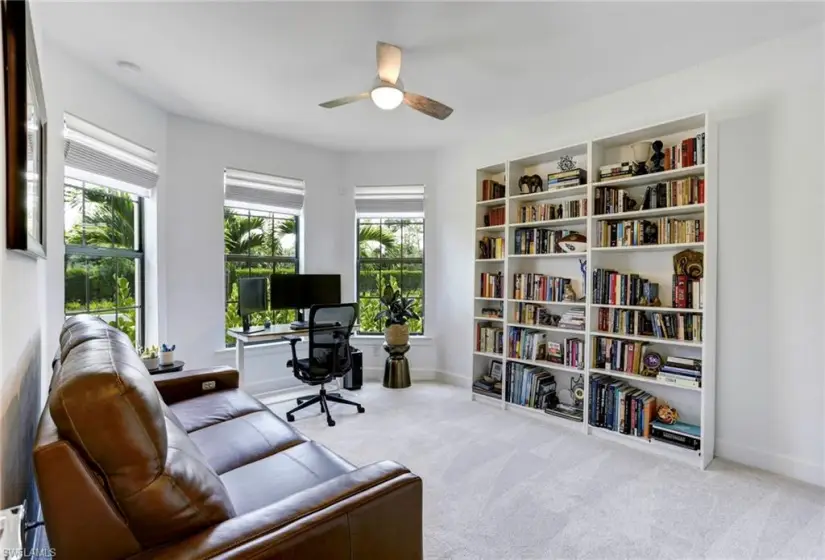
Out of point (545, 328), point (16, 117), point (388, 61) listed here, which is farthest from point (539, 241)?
point (16, 117)

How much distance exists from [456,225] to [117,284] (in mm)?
3167

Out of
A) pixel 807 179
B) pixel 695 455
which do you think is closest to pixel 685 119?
pixel 807 179

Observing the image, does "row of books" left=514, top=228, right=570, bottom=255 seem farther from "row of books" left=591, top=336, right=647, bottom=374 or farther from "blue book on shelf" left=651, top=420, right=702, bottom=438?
"blue book on shelf" left=651, top=420, right=702, bottom=438

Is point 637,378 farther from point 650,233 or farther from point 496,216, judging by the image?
point 496,216

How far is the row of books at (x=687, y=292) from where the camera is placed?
Result: 2758 mm

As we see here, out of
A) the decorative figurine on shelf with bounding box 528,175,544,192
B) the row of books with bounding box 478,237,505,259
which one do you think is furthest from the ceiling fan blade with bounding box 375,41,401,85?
the row of books with bounding box 478,237,505,259

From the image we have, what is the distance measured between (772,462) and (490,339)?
7.01 feet

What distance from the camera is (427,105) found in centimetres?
272

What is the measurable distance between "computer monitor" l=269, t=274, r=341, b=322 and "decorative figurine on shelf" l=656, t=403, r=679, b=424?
296 centimetres

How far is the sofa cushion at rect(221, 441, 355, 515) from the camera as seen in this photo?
1.46 metres

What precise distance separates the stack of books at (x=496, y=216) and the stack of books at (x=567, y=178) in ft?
1.76

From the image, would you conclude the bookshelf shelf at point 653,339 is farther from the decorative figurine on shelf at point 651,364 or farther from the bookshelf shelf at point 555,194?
the bookshelf shelf at point 555,194

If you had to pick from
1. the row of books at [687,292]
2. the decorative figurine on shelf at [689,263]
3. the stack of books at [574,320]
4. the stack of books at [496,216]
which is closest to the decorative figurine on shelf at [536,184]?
the stack of books at [496,216]

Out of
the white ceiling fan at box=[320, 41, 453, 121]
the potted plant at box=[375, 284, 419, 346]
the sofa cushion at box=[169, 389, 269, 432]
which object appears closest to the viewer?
the sofa cushion at box=[169, 389, 269, 432]
